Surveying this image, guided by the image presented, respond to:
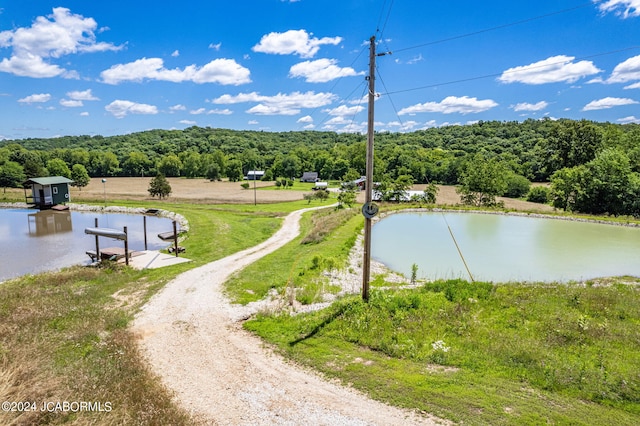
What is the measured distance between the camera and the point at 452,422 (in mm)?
7090

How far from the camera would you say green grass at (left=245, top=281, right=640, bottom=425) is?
767 centimetres

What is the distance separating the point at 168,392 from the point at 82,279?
40.2 feet

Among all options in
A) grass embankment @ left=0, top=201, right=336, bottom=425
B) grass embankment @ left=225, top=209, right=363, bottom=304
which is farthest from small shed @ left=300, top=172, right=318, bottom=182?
grass embankment @ left=0, top=201, right=336, bottom=425

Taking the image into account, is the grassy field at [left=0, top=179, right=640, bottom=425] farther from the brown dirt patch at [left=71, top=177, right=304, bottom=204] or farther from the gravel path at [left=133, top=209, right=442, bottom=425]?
the brown dirt patch at [left=71, top=177, right=304, bottom=204]

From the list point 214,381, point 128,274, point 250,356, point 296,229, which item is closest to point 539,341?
point 250,356

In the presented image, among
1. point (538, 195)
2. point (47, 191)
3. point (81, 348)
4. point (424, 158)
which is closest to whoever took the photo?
point (81, 348)

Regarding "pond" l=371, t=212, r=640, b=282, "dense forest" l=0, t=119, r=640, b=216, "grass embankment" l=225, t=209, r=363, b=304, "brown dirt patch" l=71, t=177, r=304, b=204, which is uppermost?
"dense forest" l=0, t=119, r=640, b=216

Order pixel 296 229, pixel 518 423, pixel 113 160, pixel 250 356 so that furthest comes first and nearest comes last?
1. pixel 113 160
2. pixel 296 229
3. pixel 250 356
4. pixel 518 423

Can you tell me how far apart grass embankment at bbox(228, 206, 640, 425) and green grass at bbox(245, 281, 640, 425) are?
0.03 meters

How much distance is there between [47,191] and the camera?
49969mm

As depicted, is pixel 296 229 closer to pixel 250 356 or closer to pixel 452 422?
pixel 250 356

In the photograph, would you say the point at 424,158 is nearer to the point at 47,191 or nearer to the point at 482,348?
the point at 47,191

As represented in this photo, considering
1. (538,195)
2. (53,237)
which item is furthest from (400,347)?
(538,195)

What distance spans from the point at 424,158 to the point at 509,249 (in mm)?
86122
